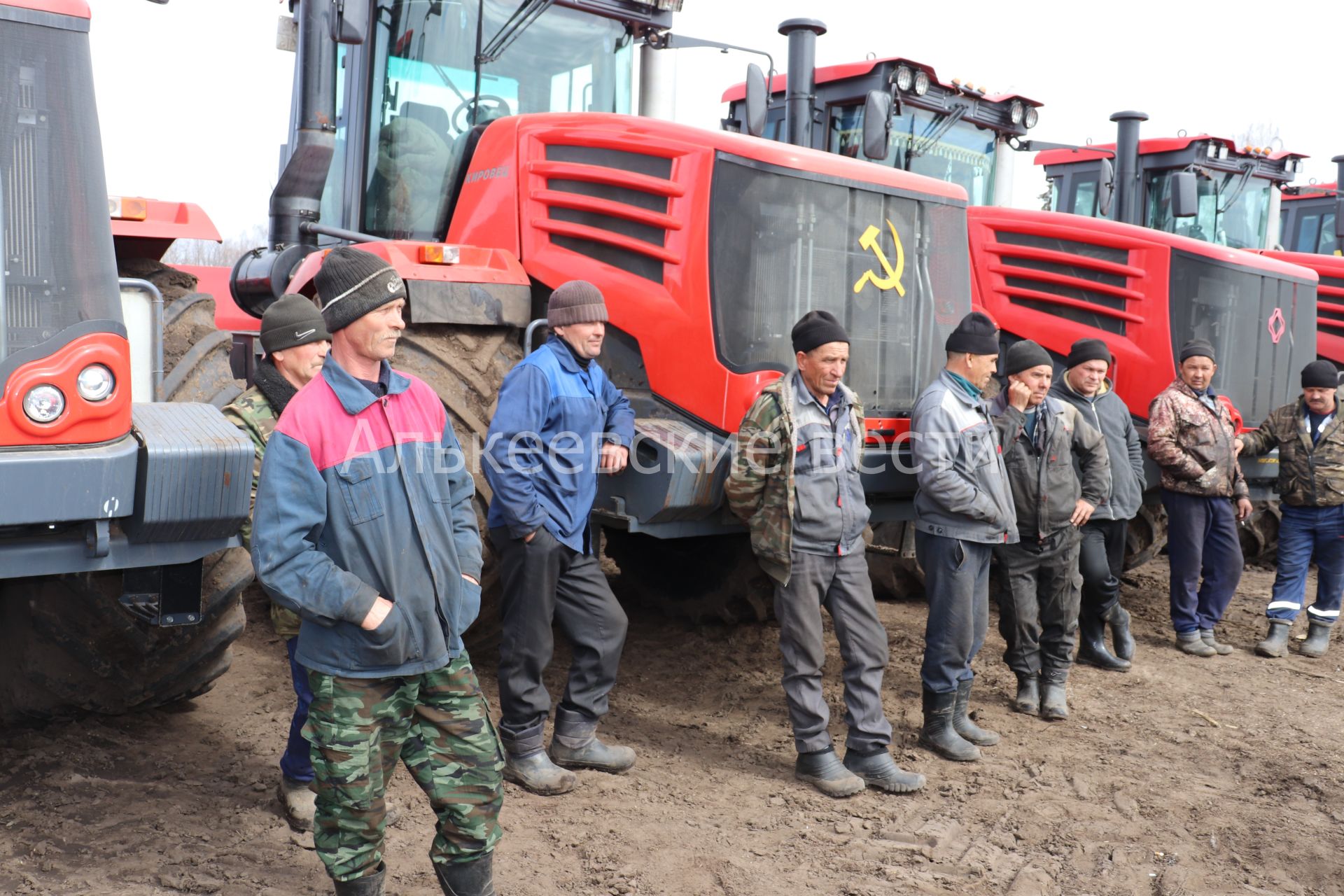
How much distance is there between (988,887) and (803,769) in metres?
0.90

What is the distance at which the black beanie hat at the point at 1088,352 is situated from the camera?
5.59 m

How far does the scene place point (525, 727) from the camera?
3.95 m

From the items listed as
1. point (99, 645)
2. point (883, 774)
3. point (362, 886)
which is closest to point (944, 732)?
point (883, 774)

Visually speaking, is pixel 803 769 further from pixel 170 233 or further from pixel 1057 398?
pixel 170 233

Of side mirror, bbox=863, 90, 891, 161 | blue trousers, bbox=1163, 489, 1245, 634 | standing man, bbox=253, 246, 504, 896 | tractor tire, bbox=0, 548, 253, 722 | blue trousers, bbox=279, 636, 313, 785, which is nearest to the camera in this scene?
standing man, bbox=253, 246, 504, 896

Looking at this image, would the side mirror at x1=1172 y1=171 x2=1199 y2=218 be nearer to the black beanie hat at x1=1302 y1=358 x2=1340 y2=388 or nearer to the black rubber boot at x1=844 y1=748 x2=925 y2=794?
the black beanie hat at x1=1302 y1=358 x2=1340 y2=388

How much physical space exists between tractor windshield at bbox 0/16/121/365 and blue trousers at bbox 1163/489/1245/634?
17.6 feet

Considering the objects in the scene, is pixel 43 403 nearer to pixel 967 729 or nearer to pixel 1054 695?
pixel 967 729

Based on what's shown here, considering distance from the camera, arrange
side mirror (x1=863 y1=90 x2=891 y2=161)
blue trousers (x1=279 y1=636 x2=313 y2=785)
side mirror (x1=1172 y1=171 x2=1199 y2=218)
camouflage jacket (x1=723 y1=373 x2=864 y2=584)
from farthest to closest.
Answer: side mirror (x1=1172 y1=171 x2=1199 y2=218), side mirror (x1=863 y1=90 x2=891 y2=161), camouflage jacket (x1=723 y1=373 x2=864 y2=584), blue trousers (x1=279 y1=636 x2=313 y2=785)

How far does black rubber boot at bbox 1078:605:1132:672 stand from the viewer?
230 inches

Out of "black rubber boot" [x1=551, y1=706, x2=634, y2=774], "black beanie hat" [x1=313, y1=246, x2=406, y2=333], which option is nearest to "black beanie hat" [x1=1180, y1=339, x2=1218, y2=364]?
"black rubber boot" [x1=551, y1=706, x2=634, y2=774]

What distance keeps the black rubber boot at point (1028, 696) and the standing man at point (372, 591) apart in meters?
2.95

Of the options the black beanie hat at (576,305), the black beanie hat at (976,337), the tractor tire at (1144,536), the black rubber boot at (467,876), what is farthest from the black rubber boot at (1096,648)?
the black rubber boot at (467,876)

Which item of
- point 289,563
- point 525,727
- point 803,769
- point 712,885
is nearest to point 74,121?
point 289,563
